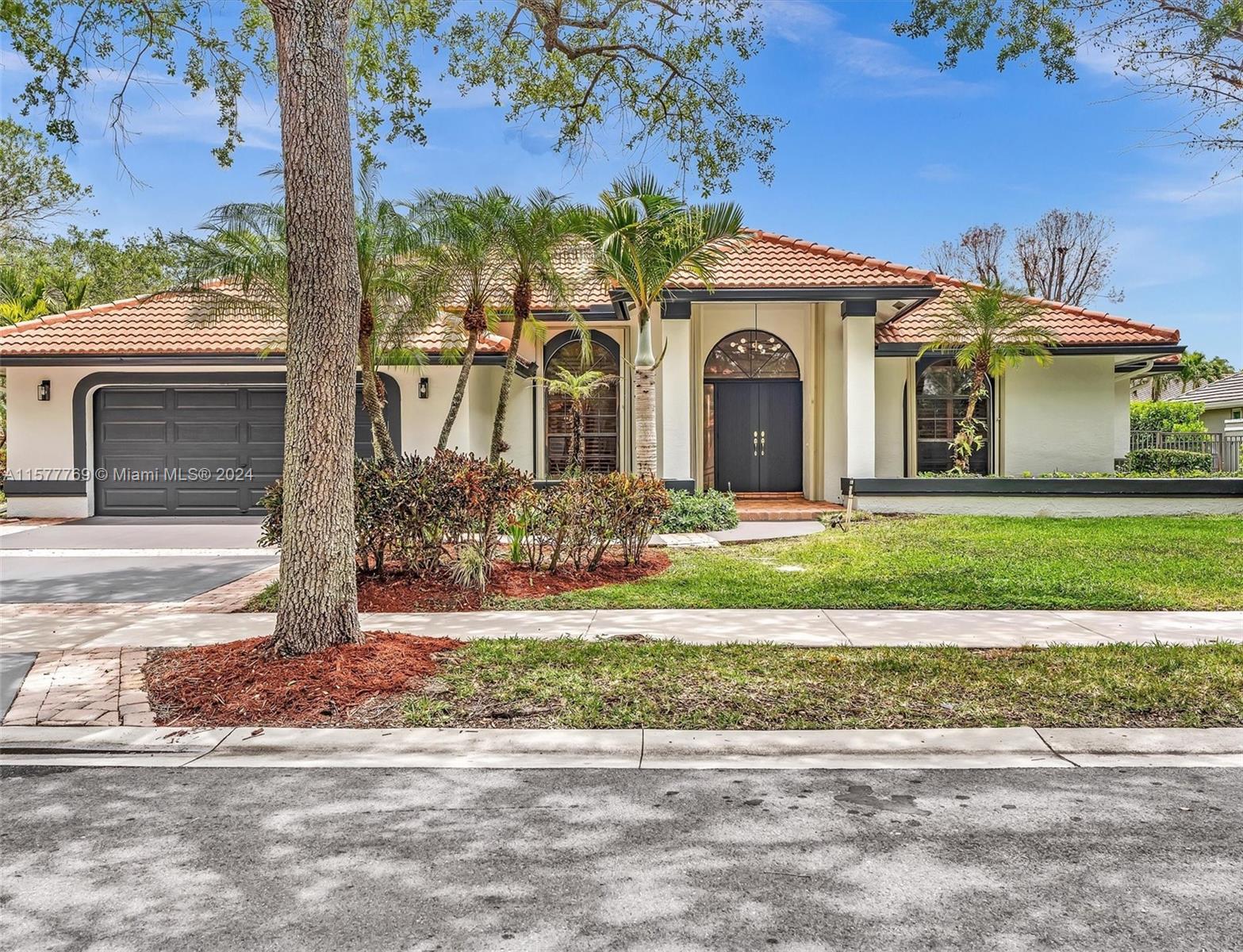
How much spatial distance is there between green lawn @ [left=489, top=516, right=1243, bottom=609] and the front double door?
4.40 m

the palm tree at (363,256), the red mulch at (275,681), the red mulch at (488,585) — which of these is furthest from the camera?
the palm tree at (363,256)

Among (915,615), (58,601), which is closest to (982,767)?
(915,615)

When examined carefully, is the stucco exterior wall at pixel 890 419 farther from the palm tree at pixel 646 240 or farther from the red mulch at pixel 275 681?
the red mulch at pixel 275 681

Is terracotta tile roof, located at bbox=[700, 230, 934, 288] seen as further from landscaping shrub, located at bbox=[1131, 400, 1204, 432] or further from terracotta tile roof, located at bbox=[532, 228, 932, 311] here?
landscaping shrub, located at bbox=[1131, 400, 1204, 432]

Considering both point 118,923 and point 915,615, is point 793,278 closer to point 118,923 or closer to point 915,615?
point 915,615

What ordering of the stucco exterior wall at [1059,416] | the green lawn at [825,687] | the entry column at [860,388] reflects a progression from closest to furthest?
the green lawn at [825,687]
the entry column at [860,388]
the stucco exterior wall at [1059,416]

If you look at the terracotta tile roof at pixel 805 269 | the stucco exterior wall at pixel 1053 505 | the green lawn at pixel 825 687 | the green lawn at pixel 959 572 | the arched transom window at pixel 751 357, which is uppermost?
the terracotta tile roof at pixel 805 269

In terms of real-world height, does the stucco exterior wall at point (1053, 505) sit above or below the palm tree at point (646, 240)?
below

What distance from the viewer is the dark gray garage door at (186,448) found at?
662 inches

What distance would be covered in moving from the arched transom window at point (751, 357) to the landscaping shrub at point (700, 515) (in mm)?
4146

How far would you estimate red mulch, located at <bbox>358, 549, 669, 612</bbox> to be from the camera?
27.1 feet

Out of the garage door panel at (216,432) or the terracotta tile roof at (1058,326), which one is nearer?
the garage door panel at (216,432)

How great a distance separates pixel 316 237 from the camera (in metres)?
5.81

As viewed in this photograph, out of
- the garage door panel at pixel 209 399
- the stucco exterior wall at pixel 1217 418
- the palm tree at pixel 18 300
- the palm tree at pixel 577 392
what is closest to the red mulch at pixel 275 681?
the palm tree at pixel 577 392
